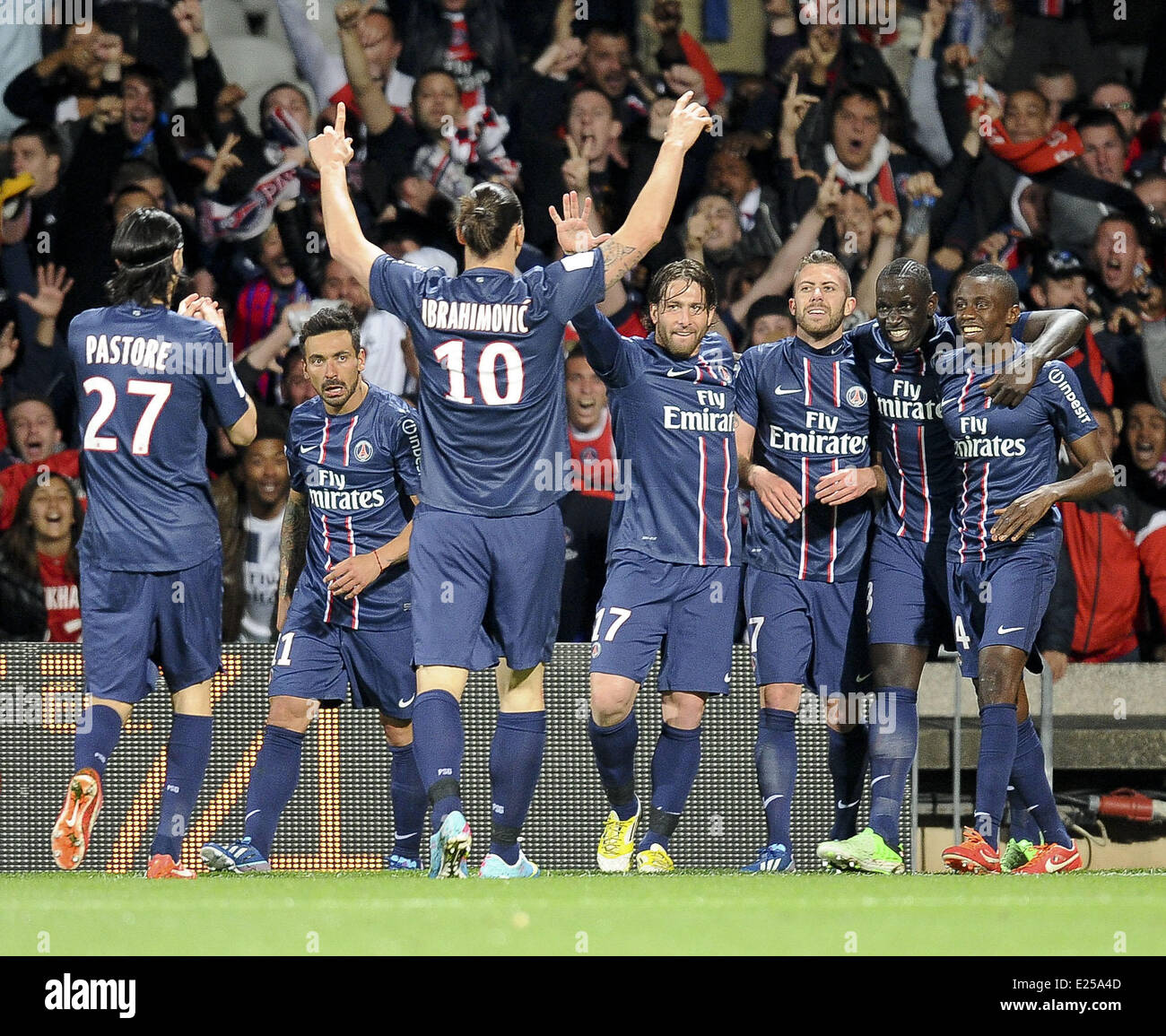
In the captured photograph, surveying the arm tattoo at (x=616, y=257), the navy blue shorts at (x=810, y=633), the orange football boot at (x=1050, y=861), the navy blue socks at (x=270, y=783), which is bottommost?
the orange football boot at (x=1050, y=861)

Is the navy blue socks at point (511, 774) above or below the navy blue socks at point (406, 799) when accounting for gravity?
above

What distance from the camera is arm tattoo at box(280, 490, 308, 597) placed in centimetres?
671

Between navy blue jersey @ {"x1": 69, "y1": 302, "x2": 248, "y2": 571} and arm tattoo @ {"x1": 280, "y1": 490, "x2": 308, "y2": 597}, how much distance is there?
74 centimetres

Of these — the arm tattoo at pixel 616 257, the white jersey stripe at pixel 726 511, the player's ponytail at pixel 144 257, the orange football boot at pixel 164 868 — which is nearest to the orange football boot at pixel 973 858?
the white jersey stripe at pixel 726 511

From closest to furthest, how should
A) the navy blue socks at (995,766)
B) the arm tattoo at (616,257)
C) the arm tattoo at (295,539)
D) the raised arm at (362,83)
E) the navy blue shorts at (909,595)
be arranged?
the arm tattoo at (616,257) < the navy blue socks at (995,766) < the navy blue shorts at (909,595) < the arm tattoo at (295,539) < the raised arm at (362,83)

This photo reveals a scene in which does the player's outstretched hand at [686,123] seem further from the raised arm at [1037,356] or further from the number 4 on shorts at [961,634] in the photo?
the number 4 on shorts at [961,634]

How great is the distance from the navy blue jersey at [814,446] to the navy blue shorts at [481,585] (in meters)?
1.30

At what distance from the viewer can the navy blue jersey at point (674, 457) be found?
253 inches

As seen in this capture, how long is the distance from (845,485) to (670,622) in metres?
0.81

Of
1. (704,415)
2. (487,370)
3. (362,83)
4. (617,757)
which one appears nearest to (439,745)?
(487,370)

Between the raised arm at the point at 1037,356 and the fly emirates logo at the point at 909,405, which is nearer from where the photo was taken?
the raised arm at the point at 1037,356

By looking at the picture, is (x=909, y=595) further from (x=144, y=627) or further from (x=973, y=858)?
(x=144, y=627)
